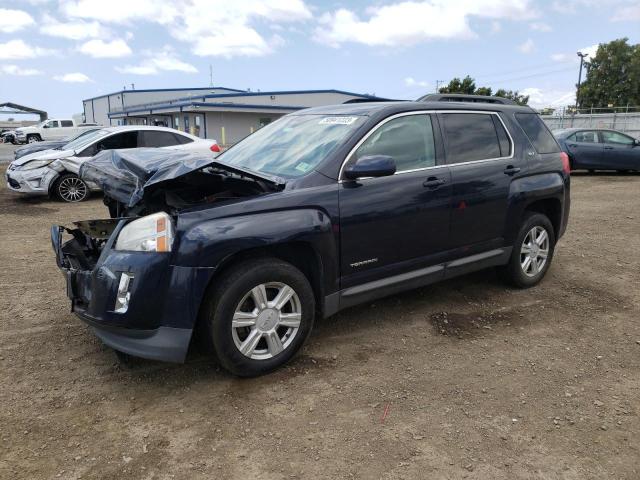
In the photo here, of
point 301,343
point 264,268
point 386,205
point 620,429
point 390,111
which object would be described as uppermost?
point 390,111

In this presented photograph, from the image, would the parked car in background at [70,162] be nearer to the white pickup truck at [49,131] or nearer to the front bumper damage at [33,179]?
the front bumper damage at [33,179]

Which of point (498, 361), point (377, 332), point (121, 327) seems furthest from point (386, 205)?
point (121, 327)

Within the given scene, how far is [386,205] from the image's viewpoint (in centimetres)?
367

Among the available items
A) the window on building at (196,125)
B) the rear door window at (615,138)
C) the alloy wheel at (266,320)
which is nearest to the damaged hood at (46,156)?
the alloy wheel at (266,320)

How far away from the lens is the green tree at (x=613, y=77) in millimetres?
56812

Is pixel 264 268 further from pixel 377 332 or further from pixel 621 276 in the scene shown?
pixel 621 276

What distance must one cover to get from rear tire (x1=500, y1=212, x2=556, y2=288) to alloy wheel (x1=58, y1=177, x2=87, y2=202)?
8.68 meters

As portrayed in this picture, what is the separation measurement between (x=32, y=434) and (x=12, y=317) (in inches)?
74.5

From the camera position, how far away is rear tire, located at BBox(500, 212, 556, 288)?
15.8ft

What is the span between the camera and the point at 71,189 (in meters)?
10.2

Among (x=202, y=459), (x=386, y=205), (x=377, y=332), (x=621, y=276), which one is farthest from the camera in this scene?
(x=621, y=276)

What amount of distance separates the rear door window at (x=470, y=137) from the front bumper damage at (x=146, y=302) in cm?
239

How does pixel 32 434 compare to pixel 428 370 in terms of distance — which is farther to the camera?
pixel 428 370

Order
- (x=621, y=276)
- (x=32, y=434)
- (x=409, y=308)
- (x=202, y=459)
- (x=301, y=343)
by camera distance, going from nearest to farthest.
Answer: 1. (x=202, y=459)
2. (x=32, y=434)
3. (x=301, y=343)
4. (x=409, y=308)
5. (x=621, y=276)
